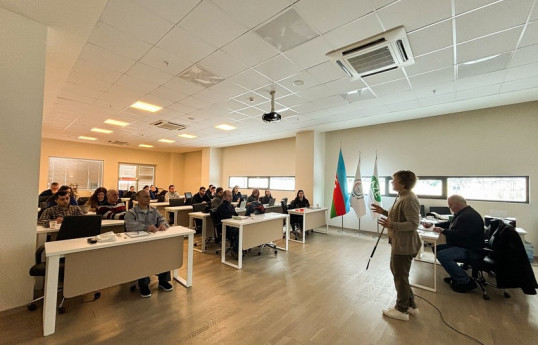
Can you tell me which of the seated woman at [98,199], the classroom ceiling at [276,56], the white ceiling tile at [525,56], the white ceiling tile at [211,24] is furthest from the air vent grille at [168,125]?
the white ceiling tile at [525,56]

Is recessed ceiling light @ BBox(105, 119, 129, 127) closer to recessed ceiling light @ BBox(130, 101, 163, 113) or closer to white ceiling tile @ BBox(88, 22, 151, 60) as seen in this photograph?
recessed ceiling light @ BBox(130, 101, 163, 113)

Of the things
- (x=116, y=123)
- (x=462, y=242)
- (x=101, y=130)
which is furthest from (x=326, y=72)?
(x=101, y=130)

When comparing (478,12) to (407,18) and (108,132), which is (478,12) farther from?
(108,132)

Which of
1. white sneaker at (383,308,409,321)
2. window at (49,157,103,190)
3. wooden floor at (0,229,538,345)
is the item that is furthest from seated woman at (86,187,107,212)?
window at (49,157,103,190)

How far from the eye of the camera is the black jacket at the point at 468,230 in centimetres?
329

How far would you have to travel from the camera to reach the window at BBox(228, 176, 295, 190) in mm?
9391

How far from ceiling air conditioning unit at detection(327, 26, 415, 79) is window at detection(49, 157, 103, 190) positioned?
464 inches

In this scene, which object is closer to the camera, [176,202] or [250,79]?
[250,79]

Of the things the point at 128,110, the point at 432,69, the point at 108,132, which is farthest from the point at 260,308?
the point at 108,132

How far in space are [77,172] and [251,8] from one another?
1237 cm

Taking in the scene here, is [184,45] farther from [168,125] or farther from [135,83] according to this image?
[168,125]

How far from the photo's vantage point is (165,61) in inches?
136

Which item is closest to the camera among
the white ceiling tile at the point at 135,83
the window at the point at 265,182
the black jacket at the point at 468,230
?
the black jacket at the point at 468,230

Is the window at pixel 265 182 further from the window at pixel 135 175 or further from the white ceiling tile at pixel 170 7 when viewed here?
the white ceiling tile at pixel 170 7
